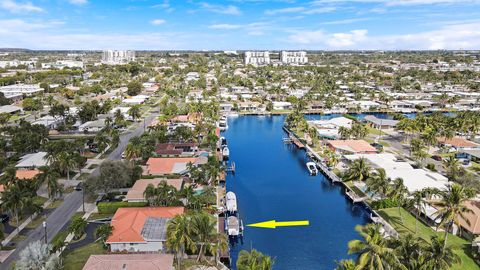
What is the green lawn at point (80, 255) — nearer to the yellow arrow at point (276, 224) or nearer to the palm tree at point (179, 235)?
the palm tree at point (179, 235)

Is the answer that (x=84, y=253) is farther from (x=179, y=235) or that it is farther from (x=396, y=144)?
(x=396, y=144)

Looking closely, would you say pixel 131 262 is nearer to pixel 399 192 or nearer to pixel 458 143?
A: pixel 399 192

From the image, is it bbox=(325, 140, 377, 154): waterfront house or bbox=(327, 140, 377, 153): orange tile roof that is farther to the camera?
→ bbox=(327, 140, 377, 153): orange tile roof

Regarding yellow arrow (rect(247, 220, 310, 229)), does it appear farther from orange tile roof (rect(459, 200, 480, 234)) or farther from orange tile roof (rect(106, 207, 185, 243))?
orange tile roof (rect(459, 200, 480, 234))

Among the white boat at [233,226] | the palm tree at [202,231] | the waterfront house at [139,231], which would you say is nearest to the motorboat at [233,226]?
the white boat at [233,226]

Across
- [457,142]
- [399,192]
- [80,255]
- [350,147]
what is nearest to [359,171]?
[399,192]

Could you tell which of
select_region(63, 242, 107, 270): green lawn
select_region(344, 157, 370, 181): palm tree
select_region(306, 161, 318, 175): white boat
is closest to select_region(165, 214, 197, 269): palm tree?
select_region(63, 242, 107, 270): green lawn
